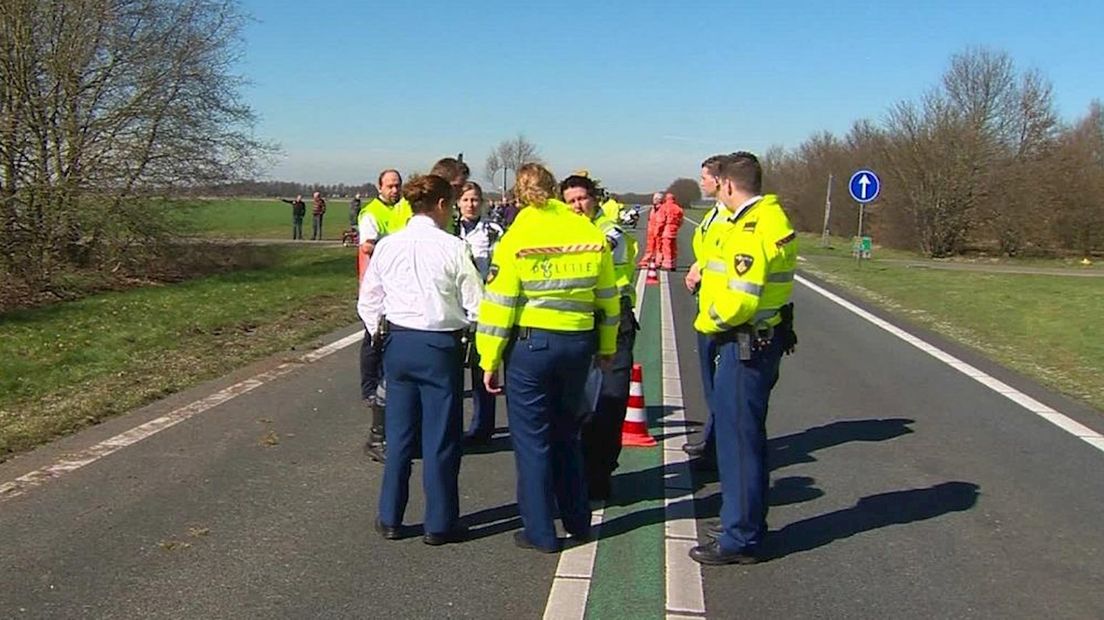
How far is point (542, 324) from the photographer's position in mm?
4738

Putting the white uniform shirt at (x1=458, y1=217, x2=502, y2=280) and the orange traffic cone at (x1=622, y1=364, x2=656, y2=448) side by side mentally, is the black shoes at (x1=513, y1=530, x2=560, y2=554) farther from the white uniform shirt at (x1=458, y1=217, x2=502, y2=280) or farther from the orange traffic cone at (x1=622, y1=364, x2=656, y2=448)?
the white uniform shirt at (x1=458, y1=217, x2=502, y2=280)

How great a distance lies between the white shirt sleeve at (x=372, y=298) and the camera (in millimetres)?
5167

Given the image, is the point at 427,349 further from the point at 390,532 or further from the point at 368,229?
the point at 368,229

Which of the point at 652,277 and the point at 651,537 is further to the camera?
the point at 652,277

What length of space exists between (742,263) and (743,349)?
0.42 metres

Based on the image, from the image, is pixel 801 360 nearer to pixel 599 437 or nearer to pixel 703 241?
pixel 703 241

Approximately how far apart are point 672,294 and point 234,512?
545 inches

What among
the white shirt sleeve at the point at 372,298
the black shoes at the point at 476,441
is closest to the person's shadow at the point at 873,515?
the white shirt sleeve at the point at 372,298

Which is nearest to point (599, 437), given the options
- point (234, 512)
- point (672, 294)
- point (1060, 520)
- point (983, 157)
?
point (234, 512)

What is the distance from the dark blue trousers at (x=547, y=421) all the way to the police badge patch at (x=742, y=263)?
0.79m

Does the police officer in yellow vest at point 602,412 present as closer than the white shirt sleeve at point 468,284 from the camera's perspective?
No

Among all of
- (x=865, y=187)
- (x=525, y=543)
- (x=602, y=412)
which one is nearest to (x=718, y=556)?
(x=525, y=543)

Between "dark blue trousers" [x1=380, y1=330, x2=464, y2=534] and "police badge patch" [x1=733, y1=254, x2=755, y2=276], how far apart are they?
1.40m

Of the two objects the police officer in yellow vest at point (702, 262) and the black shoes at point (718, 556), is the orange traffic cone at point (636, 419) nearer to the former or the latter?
the police officer in yellow vest at point (702, 262)
